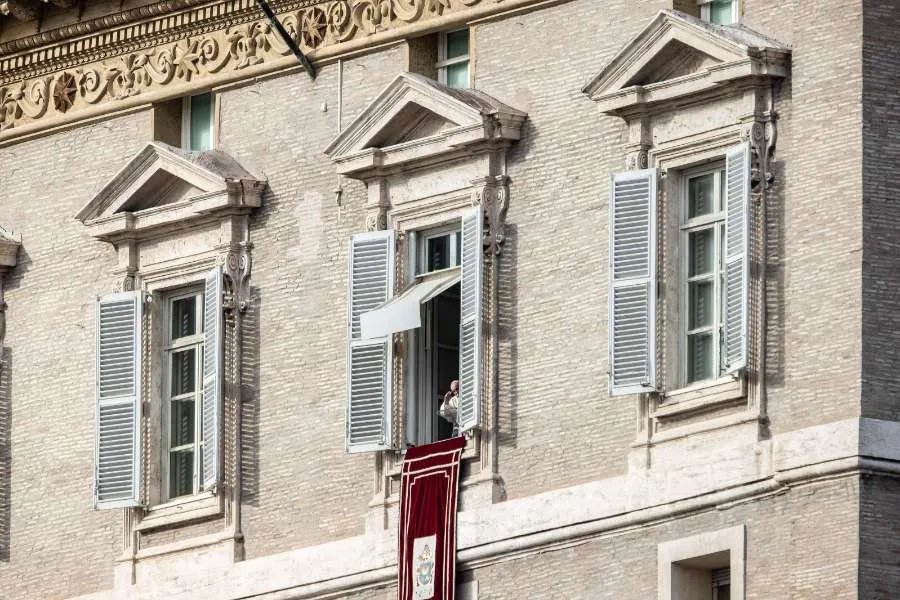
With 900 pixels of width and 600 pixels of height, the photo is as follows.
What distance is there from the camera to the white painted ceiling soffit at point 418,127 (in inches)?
1823

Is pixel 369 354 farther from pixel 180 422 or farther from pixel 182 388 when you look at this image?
pixel 180 422

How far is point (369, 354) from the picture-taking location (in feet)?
154

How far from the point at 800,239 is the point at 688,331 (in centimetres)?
162

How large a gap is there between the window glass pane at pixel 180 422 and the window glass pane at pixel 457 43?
448 centimetres

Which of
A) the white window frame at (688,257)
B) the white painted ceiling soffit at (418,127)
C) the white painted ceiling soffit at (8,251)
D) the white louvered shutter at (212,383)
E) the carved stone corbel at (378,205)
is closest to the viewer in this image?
the white window frame at (688,257)

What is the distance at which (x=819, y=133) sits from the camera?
1710 inches

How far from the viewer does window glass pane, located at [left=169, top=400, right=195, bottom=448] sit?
49.1 metres

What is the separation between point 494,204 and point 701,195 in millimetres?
2413

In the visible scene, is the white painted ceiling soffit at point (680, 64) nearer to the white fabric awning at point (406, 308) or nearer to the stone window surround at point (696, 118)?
the stone window surround at point (696, 118)

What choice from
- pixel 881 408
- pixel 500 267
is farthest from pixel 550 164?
pixel 881 408

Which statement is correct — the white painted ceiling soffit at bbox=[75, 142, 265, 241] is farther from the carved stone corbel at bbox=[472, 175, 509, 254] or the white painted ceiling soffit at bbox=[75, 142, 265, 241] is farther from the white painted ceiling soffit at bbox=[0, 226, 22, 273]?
the carved stone corbel at bbox=[472, 175, 509, 254]

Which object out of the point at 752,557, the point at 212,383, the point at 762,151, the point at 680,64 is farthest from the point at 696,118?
the point at 212,383

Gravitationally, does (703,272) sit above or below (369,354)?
above

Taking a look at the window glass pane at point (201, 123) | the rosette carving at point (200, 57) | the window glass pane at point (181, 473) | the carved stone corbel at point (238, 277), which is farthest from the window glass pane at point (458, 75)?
the window glass pane at point (181, 473)
